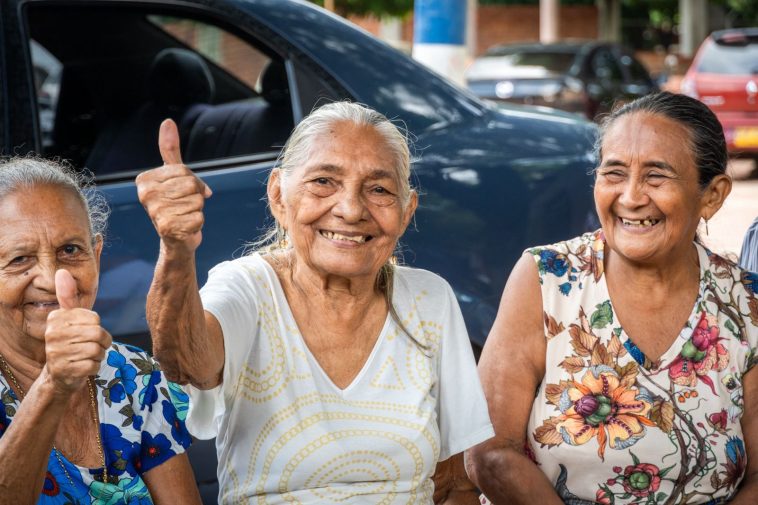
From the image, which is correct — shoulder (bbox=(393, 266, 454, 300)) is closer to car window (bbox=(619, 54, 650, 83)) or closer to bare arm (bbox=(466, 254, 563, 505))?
bare arm (bbox=(466, 254, 563, 505))

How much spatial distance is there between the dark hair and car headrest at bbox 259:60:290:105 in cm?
128

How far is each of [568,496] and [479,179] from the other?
1.20 m

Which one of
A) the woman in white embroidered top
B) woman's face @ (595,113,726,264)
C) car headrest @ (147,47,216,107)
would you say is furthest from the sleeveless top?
car headrest @ (147,47,216,107)

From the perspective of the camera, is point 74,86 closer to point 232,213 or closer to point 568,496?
point 232,213

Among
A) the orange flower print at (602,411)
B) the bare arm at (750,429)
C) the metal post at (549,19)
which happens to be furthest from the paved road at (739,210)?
the metal post at (549,19)

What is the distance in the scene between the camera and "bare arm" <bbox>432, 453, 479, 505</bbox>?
2.52 m

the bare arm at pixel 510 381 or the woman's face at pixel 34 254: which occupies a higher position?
the woman's face at pixel 34 254

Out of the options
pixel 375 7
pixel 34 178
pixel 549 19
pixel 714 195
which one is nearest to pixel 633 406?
pixel 714 195

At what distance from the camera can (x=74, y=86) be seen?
4.59 metres

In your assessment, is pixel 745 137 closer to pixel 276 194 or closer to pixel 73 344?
pixel 276 194

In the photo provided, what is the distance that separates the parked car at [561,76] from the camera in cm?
1195

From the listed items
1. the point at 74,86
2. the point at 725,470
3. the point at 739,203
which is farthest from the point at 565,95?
the point at 725,470

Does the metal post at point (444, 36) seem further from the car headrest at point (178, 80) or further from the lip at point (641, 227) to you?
the lip at point (641, 227)

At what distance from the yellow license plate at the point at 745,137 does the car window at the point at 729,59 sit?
829 millimetres
